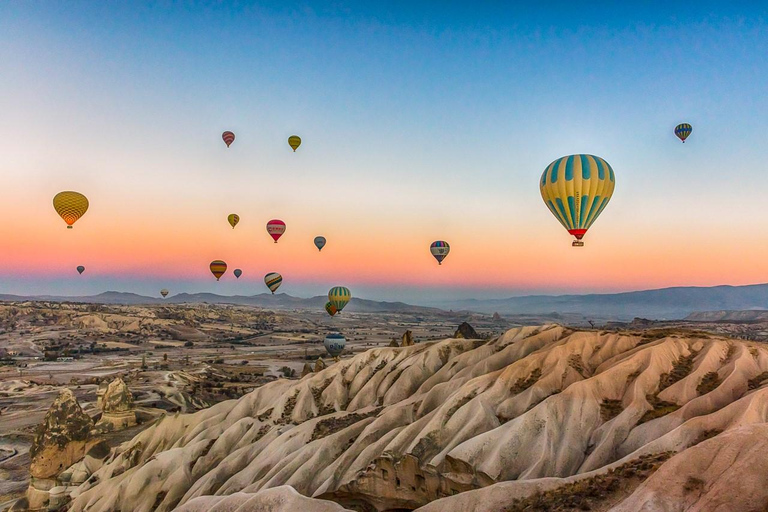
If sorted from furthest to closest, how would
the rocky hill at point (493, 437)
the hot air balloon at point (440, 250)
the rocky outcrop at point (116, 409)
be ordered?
1. the hot air balloon at point (440, 250)
2. the rocky outcrop at point (116, 409)
3. the rocky hill at point (493, 437)

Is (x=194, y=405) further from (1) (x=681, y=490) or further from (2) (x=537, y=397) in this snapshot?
(1) (x=681, y=490)

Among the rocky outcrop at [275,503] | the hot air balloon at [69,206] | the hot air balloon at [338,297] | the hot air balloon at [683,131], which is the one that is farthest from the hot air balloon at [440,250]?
the rocky outcrop at [275,503]

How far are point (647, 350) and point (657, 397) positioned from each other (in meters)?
4.29

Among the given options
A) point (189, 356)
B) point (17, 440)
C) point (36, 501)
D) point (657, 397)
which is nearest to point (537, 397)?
point (657, 397)

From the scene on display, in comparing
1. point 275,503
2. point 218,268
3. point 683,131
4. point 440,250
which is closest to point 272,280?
point 218,268

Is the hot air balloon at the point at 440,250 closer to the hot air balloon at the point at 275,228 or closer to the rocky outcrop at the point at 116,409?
the hot air balloon at the point at 275,228

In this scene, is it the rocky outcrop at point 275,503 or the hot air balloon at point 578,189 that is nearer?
the rocky outcrop at point 275,503

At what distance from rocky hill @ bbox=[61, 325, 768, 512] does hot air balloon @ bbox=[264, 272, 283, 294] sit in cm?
6618

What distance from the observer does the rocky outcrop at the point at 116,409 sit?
1962 inches

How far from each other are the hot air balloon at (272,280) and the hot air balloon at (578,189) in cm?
7712

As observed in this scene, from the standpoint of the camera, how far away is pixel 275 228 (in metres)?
83.9

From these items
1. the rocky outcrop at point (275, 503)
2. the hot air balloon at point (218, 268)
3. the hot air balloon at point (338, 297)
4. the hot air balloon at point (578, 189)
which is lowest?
the rocky outcrop at point (275, 503)

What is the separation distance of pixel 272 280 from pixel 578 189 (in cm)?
8052

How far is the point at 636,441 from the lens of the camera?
2436 centimetres
